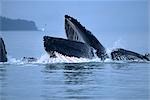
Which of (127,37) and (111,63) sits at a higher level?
(127,37)

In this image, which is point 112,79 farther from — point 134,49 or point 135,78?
point 134,49

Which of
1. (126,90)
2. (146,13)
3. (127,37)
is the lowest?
(126,90)

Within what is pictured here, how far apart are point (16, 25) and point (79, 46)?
68cm

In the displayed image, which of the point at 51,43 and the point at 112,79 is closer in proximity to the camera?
the point at 112,79

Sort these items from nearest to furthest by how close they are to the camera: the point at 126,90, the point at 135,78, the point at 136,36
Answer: the point at 126,90 < the point at 135,78 < the point at 136,36

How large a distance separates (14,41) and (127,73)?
117 centimetres

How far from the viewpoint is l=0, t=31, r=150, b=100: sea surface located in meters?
3.17

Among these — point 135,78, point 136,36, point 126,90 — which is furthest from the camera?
point 136,36

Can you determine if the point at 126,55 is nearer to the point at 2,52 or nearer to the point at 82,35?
the point at 82,35

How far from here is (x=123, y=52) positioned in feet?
12.9

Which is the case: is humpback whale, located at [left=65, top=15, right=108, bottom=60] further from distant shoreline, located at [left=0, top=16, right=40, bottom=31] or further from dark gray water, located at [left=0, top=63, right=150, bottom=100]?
distant shoreline, located at [left=0, top=16, right=40, bottom=31]

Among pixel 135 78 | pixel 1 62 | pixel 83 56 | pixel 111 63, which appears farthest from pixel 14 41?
pixel 135 78

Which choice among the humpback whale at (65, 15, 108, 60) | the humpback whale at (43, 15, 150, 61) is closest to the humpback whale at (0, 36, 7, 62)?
the humpback whale at (43, 15, 150, 61)

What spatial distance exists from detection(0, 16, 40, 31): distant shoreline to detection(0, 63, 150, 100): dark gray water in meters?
0.38
